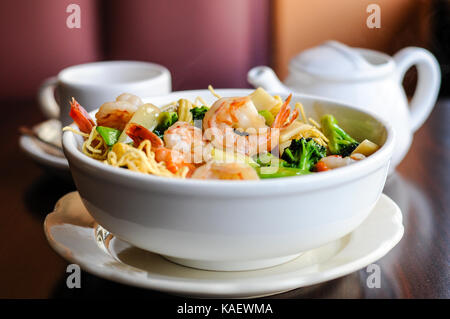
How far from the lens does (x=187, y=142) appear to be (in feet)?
2.73

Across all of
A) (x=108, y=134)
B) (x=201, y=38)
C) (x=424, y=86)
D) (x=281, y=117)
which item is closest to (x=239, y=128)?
(x=281, y=117)

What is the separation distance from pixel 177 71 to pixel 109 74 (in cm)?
104

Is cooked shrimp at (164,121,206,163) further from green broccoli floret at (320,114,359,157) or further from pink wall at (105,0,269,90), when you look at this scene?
pink wall at (105,0,269,90)

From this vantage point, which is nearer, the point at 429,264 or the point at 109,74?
the point at 429,264

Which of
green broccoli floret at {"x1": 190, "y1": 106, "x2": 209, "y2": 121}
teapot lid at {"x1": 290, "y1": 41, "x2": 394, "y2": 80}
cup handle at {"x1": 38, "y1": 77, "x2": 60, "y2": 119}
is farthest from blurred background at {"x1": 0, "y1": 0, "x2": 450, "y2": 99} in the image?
green broccoli floret at {"x1": 190, "y1": 106, "x2": 209, "y2": 121}

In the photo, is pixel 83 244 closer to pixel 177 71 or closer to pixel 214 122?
pixel 214 122

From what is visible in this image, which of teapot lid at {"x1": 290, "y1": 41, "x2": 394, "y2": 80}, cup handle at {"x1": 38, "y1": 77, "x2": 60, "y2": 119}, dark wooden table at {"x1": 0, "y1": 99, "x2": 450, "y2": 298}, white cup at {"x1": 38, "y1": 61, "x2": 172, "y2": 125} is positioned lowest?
dark wooden table at {"x1": 0, "y1": 99, "x2": 450, "y2": 298}

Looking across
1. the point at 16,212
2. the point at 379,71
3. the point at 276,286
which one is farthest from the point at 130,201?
the point at 379,71

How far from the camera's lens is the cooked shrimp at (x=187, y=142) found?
82 cm

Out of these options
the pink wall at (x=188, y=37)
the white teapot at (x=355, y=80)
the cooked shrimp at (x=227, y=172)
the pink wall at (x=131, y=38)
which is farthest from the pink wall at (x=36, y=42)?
the cooked shrimp at (x=227, y=172)

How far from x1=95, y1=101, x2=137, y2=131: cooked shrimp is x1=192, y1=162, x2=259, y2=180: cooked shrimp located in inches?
9.7

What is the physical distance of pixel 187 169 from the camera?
2.52 feet

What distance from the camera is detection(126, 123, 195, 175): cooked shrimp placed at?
0.80 meters

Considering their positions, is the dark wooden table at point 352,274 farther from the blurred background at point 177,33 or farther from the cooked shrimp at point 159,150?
the blurred background at point 177,33
